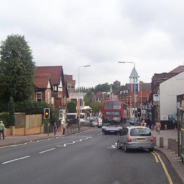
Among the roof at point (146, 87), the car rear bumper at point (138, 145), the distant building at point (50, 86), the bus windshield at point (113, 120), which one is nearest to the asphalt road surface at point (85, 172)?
the car rear bumper at point (138, 145)

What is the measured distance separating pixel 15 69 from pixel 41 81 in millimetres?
12190

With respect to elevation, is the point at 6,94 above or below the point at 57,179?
above

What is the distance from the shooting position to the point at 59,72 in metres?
74.6

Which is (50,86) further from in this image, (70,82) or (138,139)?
(70,82)

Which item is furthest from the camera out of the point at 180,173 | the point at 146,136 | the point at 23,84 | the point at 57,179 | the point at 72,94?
the point at 72,94

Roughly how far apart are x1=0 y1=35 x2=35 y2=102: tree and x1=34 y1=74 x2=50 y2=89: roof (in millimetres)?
9079

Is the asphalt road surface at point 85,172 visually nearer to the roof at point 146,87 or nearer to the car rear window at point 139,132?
the car rear window at point 139,132

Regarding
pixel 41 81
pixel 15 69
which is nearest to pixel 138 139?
pixel 15 69

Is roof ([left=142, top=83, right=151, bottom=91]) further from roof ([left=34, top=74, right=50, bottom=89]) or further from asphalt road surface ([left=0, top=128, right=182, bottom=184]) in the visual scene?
asphalt road surface ([left=0, top=128, right=182, bottom=184])

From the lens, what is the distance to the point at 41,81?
211 ft

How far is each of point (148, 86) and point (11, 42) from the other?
96477mm

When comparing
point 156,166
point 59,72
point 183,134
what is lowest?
point 156,166

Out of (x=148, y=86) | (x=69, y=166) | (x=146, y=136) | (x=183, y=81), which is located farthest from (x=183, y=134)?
(x=148, y=86)

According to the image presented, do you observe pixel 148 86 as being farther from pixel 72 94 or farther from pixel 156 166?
pixel 156 166
